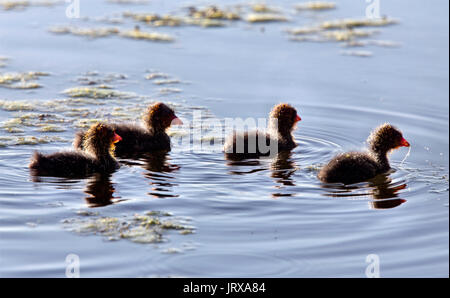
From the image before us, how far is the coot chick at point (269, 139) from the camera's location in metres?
10.2

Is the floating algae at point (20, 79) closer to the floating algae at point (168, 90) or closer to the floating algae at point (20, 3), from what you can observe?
the floating algae at point (168, 90)

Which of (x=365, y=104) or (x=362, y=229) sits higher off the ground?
(x=365, y=104)

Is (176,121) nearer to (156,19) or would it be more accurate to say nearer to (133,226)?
(133,226)

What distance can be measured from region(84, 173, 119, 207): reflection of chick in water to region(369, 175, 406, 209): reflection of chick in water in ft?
9.49

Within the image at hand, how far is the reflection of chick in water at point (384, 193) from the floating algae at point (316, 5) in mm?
9482

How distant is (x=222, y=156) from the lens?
1019 cm

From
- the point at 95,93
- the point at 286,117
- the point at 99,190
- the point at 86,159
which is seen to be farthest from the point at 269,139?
the point at 95,93

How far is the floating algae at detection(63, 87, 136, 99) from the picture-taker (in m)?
12.5

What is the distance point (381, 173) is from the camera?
9.74 meters

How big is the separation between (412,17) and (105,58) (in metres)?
6.97

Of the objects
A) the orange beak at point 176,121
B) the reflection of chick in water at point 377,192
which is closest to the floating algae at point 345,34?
the orange beak at point 176,121

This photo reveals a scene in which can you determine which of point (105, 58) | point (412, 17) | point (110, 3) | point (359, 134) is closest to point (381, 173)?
point (359, 134)

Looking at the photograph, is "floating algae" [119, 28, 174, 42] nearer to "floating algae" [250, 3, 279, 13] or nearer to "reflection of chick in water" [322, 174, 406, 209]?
"floating algae" [250, 3, 279, 13]

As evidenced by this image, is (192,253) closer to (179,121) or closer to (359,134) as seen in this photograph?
(179,121)
